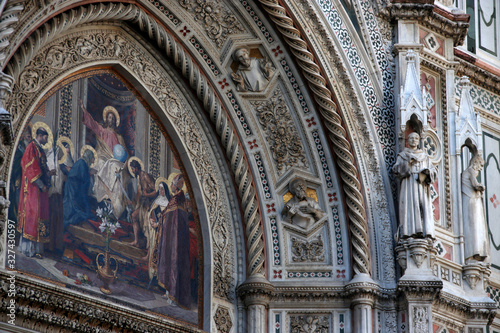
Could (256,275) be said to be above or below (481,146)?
below

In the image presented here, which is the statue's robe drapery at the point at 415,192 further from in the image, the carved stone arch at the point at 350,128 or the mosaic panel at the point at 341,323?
the mosaic panel at the point at 341,323

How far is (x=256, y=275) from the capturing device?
1421cm

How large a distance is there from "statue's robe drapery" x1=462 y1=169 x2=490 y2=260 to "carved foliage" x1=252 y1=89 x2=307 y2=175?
2.38 m

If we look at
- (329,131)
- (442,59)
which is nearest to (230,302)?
(329,131)

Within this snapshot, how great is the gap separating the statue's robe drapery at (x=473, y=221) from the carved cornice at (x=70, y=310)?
4600 millimetres

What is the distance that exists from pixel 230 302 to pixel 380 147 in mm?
3004

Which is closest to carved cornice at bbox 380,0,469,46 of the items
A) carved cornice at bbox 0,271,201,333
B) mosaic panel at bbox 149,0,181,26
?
mosaic panel at bbox 149,0,181,26

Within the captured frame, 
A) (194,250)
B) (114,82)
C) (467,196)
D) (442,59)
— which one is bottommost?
(194,250)

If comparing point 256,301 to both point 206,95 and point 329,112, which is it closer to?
point 329,112

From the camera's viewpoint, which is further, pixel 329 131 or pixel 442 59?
pixel 442 59

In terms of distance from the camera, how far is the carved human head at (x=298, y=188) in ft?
A: 48.2

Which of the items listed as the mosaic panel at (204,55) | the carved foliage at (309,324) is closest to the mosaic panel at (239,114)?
the mosaic panel at (204,55)

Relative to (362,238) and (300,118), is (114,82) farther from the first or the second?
(362,238)

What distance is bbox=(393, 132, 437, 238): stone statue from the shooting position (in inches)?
558
